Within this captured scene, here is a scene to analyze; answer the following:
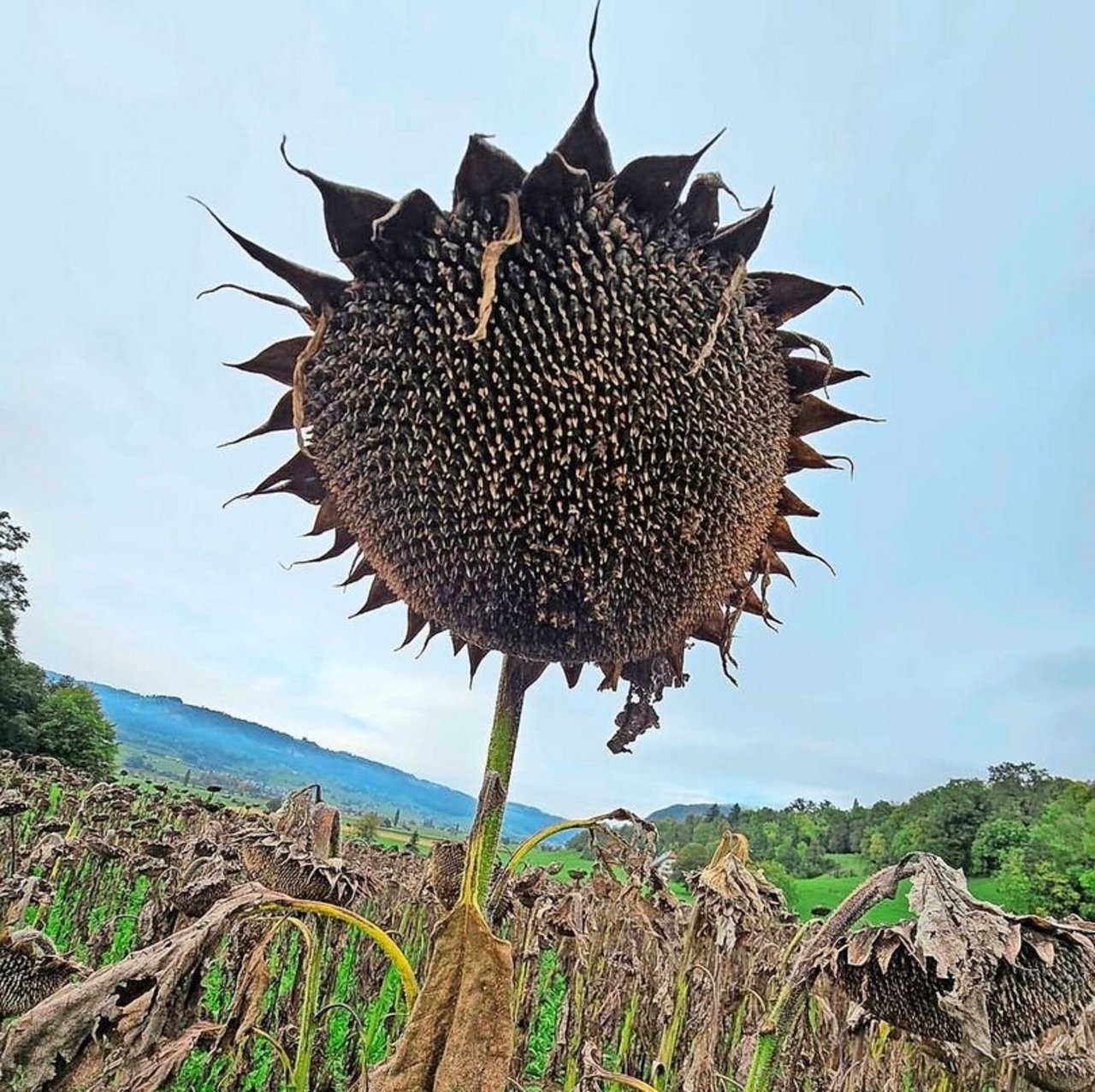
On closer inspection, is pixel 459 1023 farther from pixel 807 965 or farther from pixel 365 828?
pixel 365 828

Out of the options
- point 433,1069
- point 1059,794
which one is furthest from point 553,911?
point 1059,794

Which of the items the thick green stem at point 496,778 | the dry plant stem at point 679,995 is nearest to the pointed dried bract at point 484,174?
the thick green stem at point 496,778

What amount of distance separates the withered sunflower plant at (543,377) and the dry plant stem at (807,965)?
46 centimetres

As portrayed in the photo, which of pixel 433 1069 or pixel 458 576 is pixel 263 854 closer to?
pixel 458 576

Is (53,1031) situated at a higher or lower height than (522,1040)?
higher

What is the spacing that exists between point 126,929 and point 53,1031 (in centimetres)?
719

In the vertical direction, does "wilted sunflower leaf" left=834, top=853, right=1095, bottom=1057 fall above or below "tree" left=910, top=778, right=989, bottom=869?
below

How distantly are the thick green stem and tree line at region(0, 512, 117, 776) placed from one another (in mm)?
27096

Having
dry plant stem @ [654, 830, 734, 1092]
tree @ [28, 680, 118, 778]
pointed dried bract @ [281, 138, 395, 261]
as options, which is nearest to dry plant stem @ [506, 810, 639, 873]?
dry plant stem @ [654, 830, 734, 1092]

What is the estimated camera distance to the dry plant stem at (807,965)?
43.3 inches

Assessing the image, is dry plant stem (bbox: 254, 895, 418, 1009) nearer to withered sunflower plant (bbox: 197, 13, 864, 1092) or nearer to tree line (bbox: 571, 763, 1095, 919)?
withered sunflower plant (bbox: 197, 13, 864, 1092)

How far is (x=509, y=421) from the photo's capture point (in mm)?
1070

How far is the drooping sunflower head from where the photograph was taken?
108cm

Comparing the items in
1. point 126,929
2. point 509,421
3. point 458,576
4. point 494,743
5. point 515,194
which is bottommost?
point 126,929
